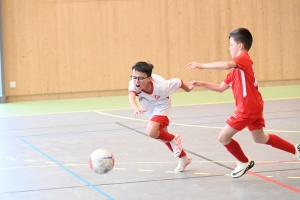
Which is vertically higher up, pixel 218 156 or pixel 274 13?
pixel 274 13

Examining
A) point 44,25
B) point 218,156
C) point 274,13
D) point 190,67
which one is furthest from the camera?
point 274,13

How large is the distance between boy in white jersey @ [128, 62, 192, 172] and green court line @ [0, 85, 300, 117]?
21.6 feet

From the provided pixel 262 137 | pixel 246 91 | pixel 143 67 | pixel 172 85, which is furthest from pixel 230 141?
pixel 143 67

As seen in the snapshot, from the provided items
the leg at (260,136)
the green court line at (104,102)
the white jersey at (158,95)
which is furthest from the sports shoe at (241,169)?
the green court line at (104,102)

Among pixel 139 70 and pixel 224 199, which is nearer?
pixel 224 199

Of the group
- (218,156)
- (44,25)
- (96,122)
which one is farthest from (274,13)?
(218,156)

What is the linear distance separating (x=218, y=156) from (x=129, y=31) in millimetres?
9563

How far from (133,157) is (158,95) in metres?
1.13

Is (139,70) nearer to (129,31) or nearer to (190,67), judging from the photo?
(190,67)

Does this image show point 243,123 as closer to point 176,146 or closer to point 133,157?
point 176,146

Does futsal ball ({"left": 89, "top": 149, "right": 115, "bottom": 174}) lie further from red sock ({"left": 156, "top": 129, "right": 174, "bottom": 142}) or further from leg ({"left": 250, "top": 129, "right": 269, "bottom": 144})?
leg ({"left": 250, "top": 129, "right": 269, "bottom": 144})

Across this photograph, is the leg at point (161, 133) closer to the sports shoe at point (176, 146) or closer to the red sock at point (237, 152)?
the sports shoe at point (176, 146)

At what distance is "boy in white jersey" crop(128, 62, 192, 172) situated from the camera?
648 centimetres

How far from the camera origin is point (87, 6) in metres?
16.2
